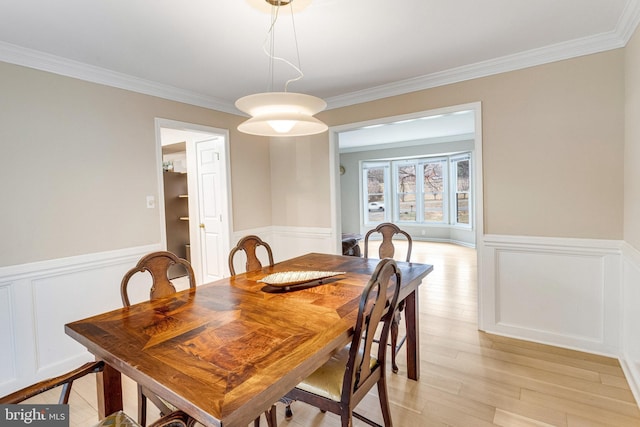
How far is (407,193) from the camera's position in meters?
8.47

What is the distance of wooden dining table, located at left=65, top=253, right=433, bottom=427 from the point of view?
A: 92 centimetres

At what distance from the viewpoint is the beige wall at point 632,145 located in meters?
2.00

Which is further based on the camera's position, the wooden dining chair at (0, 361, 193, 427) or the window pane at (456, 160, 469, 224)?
the window pane at (456, 160, 469, 224)

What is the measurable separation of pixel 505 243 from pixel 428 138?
17.1 feet

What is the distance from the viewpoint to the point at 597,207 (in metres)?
2.45

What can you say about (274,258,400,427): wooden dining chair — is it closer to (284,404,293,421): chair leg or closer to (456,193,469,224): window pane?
(284,404,293,421): chair leg

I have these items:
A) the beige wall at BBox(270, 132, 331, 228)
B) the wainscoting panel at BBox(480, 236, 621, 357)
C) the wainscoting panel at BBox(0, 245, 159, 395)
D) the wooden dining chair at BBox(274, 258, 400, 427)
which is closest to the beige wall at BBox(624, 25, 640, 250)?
the wainscoting panel at BBox(480, 236, 621, 357)

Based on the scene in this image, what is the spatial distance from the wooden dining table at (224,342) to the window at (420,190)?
636cm

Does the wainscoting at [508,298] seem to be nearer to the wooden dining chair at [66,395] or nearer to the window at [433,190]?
the wooden dining chair at [66,395]

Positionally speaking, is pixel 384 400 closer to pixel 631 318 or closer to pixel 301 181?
pixel 631 318

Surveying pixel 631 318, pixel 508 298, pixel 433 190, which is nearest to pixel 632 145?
pixel 631 318

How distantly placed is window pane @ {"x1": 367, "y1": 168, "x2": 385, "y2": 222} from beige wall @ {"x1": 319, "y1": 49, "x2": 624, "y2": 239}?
5.71m

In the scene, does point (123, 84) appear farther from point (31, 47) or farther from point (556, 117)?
point (556, 117)

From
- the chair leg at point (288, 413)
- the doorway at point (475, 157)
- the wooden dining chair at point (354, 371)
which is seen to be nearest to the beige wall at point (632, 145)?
the doorway at point (475, 157)
